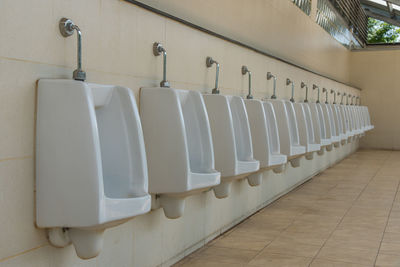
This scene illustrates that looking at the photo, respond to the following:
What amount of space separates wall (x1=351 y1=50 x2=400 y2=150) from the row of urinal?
717 centimetres

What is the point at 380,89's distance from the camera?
916cm

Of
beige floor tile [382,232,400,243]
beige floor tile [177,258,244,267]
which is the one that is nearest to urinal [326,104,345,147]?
beige floor tile [382,232,400,243]

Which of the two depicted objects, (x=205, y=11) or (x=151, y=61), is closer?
(x=151, y=61)

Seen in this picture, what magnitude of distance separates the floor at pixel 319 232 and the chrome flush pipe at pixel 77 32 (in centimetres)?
123

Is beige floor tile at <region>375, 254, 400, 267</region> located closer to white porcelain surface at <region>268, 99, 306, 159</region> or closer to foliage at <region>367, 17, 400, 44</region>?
white porcelain surface at <region>268, 99, 306, 159</region>

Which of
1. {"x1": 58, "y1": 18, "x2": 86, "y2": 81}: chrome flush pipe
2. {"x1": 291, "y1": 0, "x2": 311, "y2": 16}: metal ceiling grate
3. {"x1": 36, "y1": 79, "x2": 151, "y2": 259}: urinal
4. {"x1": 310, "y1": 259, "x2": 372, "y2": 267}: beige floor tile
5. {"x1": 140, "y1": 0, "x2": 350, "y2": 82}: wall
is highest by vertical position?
{"x1": 291, "y1": 0, "x2": 311, "y2": 16}: metal ceiling grate

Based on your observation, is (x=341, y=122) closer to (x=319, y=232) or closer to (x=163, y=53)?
(x=319, y=232)

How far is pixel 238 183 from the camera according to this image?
341 cm

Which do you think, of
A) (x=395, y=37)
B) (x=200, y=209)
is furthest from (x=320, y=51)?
(x=395, y=37)

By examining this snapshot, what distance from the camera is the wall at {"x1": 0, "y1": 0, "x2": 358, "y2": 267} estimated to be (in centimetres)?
147

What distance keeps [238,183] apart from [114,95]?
1.75 m

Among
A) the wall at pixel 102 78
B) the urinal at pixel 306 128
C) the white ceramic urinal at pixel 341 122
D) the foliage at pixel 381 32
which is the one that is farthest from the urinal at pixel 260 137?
the foliage at pixel 381 32

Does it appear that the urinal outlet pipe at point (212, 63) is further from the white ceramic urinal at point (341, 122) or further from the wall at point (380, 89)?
the wall at point (380, 89)

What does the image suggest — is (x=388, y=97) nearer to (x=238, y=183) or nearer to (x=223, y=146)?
(x=238, y=183)
